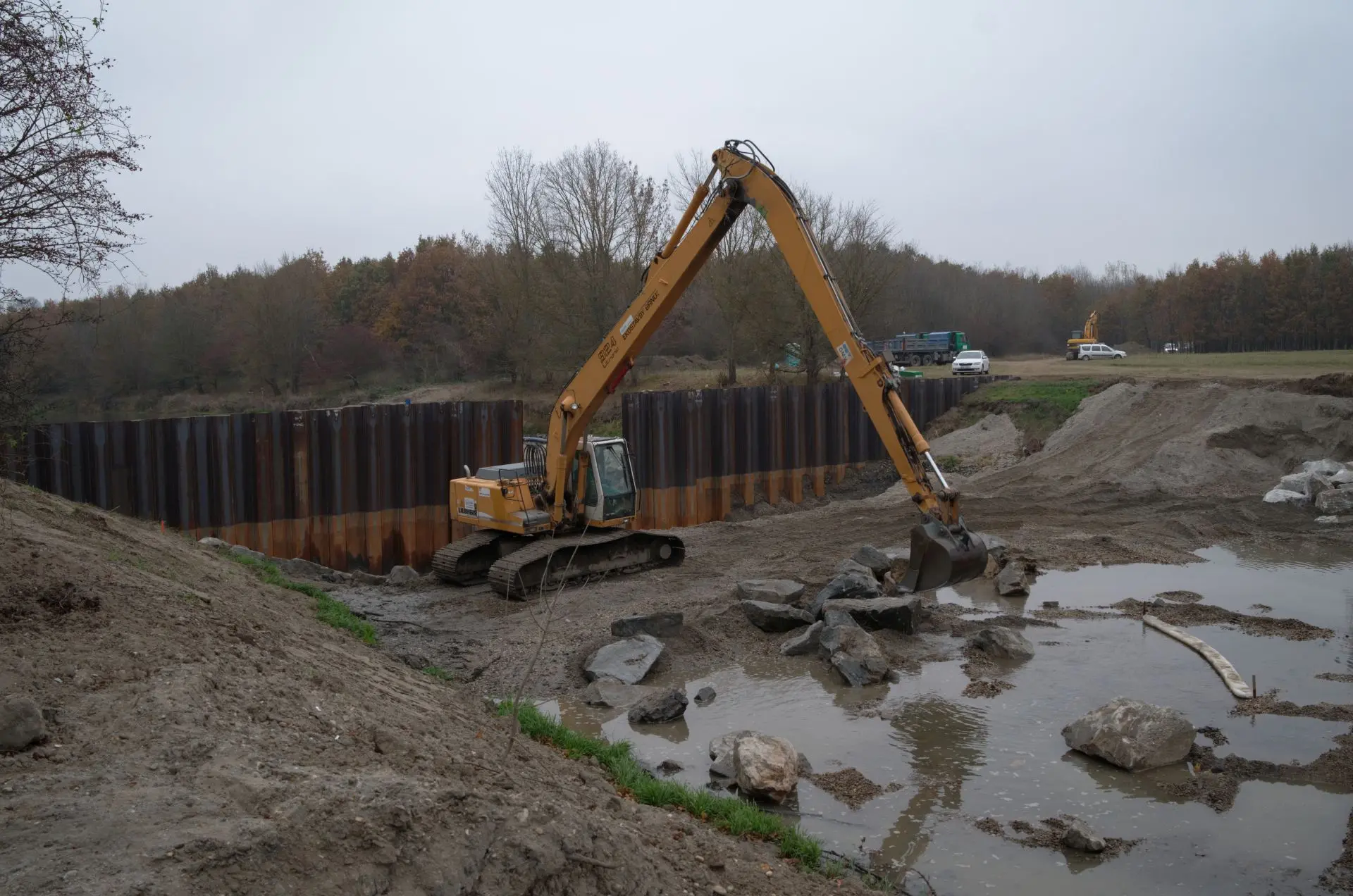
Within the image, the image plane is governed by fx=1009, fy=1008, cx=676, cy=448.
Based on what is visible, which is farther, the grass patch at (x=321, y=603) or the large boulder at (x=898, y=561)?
the large boulder at (x=898, y=561)

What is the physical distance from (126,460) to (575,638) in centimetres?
870

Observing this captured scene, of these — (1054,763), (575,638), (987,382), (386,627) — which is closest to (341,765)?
(1054,763)

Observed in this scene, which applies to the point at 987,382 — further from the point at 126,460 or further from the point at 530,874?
the point at 530,874

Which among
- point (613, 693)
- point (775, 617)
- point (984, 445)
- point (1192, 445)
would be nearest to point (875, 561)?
point (775, 617)

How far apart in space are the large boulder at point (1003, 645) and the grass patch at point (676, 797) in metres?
4.62

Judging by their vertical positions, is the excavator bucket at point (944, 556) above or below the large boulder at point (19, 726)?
below

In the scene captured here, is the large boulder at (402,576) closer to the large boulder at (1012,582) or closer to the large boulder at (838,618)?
the large boulder at (838,618)

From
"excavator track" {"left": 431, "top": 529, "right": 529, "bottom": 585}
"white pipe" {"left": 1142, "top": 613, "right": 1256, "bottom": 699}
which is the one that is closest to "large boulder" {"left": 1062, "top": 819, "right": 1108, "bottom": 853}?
"white pipe" {"left": 1142, "top": 613, "right": 1256, "bottom": 699}

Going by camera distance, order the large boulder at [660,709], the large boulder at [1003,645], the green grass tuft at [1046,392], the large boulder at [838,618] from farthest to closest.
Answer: the green grass tuft at [1046,392], the large boulder at [838,618], the large boulder at [1003,645], the large boulder at [660,709]

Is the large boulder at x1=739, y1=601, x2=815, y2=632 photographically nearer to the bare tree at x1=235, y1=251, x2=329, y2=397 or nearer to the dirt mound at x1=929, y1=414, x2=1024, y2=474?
the dirt mound at x1=929, y1=414, x2=1024, y2=474

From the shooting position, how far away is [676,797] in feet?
23.5

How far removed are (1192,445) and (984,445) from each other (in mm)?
5565

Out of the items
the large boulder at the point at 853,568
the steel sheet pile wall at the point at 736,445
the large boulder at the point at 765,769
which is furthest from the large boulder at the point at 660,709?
the steel sheet pile wall at the point at 736,445

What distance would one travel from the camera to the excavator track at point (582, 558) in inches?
559
